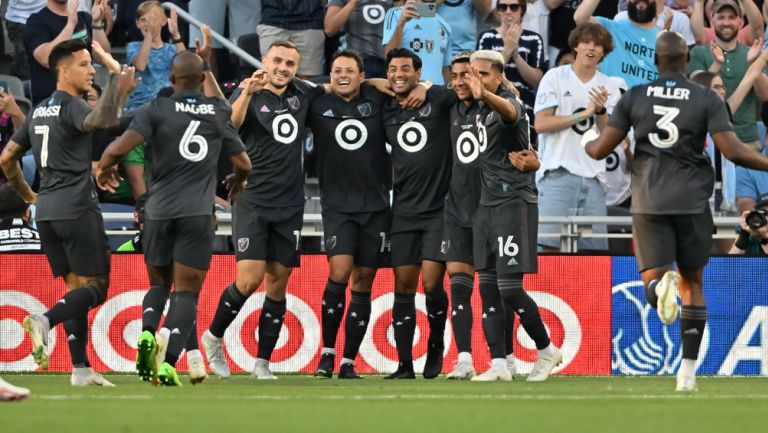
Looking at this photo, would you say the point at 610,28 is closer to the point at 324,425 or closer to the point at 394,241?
the point at 394,241

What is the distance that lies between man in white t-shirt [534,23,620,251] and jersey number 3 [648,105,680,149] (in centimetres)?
394

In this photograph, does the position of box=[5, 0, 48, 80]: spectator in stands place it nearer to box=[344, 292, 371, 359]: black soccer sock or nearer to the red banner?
the red banner

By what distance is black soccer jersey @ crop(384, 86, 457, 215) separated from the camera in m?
12.8

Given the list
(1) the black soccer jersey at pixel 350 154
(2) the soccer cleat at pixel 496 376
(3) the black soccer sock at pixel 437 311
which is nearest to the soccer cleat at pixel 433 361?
(3) the black soccer sock at pixel 437 311

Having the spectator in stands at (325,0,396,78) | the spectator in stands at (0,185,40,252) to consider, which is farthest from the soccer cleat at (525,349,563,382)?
the spectator in stands at (325,0,396,78)

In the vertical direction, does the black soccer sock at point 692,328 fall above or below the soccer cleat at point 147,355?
above

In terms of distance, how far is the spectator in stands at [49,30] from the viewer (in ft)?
54.3

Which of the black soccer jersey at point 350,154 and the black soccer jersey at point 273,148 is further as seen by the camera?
the black soccer jersey at point 350,154

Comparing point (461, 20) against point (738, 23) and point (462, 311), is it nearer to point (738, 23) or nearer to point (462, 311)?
point (738, 23)

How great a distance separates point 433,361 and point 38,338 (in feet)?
12.4

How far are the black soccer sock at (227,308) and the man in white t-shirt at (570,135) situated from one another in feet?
11.7

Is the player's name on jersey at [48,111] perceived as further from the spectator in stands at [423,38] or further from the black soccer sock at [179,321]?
the spectator in stands at [423,38]

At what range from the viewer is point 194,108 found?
10.8m

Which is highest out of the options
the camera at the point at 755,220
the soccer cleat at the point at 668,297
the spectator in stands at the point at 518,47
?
the spectator in stands at the point at 518,47
